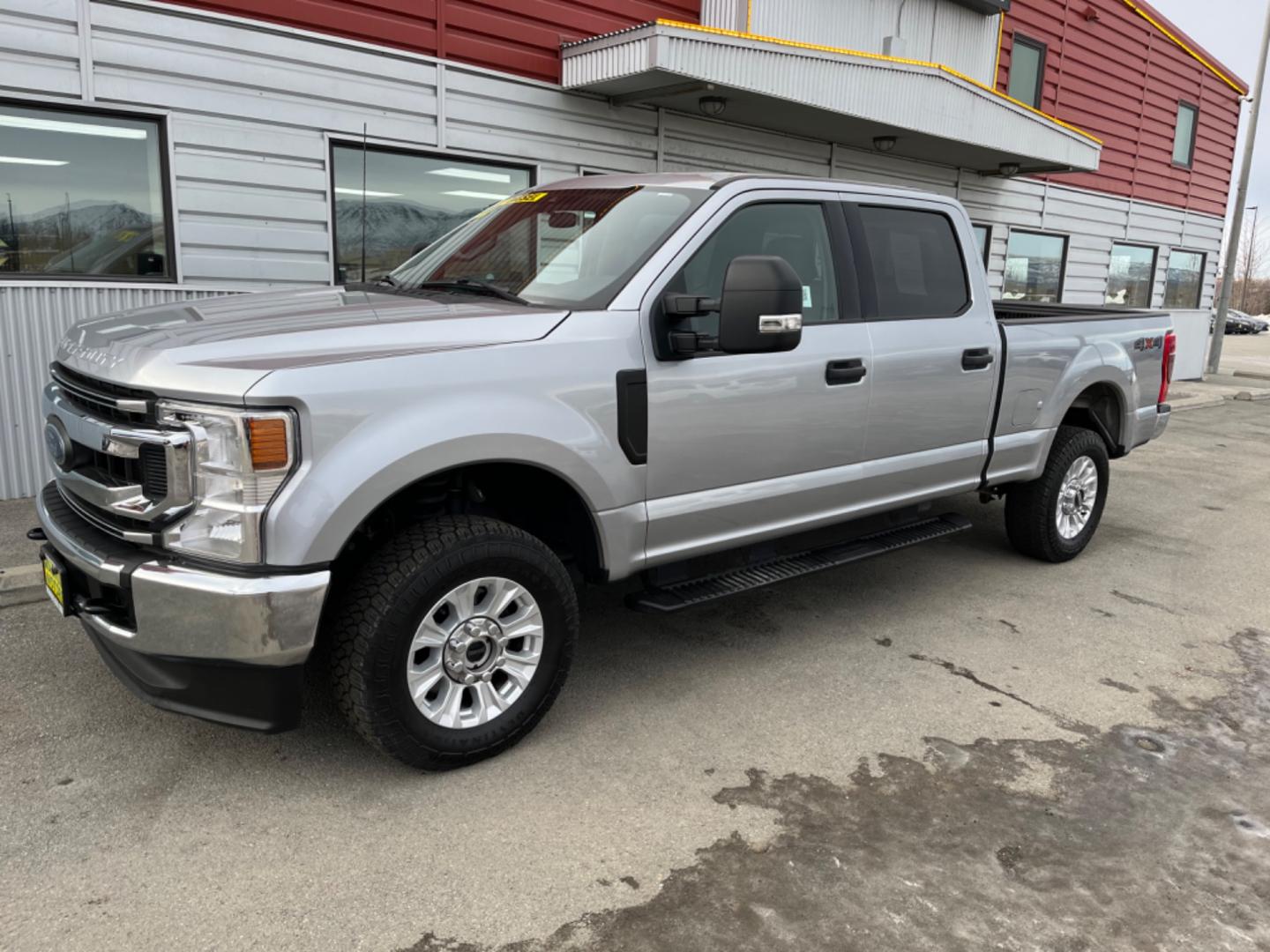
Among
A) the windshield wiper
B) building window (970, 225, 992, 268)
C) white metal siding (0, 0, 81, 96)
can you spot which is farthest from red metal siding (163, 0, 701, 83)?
building window (970, 225, 992, 268)

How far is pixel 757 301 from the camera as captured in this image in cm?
329

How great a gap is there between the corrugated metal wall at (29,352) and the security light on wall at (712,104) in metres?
4.94

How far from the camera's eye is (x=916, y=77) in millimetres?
9406

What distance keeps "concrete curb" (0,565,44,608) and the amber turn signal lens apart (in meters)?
2.60

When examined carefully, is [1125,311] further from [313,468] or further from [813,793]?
[313,468]

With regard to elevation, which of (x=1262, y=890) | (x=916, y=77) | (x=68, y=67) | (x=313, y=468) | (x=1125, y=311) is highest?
(x=916, y=77)

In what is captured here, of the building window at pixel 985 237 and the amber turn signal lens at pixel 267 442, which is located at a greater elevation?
the building window at pixel 985 237

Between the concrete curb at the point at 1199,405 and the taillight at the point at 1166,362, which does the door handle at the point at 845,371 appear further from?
the concrete curb at the point at 1199,405

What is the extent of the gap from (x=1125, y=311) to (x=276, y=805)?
18.1ft

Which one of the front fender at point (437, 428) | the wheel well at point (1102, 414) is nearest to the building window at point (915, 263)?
the wheel well at point (1102, 414)

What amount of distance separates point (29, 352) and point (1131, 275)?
1646 centimetres

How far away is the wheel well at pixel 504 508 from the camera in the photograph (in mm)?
3180

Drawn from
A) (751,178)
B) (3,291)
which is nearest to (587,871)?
(751,178)

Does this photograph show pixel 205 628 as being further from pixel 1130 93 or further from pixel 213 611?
pixel 1130 93
